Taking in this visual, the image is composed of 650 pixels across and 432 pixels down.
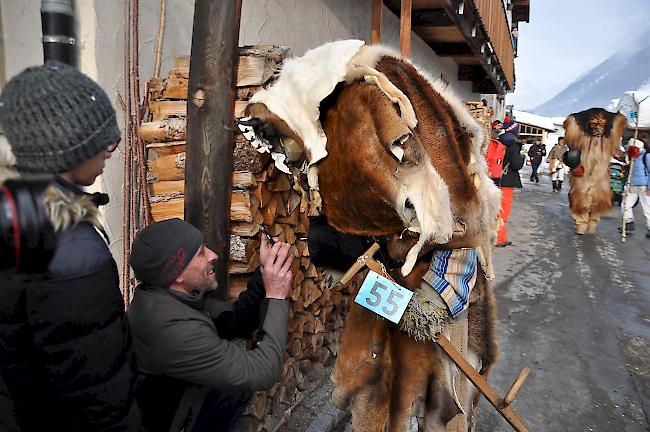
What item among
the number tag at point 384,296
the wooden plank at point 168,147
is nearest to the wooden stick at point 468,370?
the number tag at point 384,296

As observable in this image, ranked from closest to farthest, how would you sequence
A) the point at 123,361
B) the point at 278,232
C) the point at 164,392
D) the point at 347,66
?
the point at 123,361, the point at 164,392, the point at 347,66, the point at 278,232

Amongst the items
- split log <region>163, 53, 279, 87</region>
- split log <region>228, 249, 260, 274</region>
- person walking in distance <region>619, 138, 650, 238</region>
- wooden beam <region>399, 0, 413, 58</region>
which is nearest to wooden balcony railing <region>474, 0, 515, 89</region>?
wooden beam <region>399, 0, 413, 58</region>

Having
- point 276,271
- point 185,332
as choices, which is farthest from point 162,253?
point 276,271

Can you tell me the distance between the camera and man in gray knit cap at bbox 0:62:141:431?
108cm

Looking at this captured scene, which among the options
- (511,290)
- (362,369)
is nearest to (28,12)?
(362,369)

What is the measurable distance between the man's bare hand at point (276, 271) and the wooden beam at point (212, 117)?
46cm

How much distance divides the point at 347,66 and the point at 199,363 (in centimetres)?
126

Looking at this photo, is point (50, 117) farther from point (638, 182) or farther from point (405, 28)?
point (638, 182)

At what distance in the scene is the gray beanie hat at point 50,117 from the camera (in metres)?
1.07

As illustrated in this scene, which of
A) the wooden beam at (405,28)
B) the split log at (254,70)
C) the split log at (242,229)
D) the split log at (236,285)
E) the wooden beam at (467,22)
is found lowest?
the split log at (236,285)

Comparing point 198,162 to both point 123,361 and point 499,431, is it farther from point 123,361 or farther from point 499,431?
point 499,431

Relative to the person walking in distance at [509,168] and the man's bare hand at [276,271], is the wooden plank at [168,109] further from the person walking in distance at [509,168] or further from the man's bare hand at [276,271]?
the person walking in distance at [509,168]

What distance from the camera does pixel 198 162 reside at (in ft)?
7.04

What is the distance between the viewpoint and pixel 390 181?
1784 millimetres
